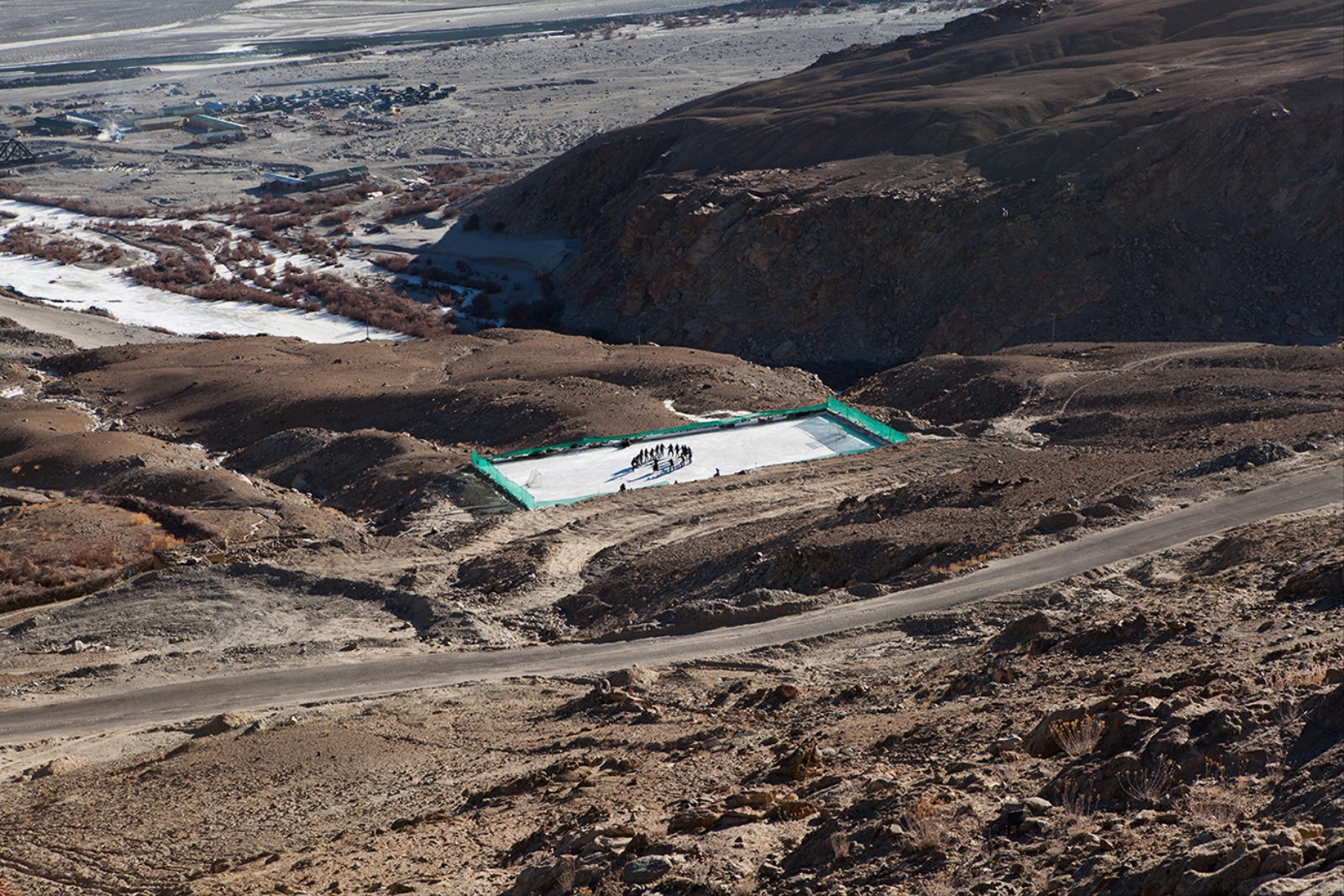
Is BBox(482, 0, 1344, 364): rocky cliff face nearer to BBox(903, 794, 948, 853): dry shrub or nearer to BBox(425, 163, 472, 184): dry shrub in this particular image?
BBox(425, 163, 472, 184): dry shrub

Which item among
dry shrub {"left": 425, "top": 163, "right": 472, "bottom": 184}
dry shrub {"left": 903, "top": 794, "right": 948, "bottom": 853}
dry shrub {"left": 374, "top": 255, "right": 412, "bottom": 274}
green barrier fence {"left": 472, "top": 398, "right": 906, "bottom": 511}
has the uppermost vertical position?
dry shrub {"left": 425, "top": 163, "right": 472, "bottom": 184}

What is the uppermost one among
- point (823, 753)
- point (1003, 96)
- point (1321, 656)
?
point (1003, 96)

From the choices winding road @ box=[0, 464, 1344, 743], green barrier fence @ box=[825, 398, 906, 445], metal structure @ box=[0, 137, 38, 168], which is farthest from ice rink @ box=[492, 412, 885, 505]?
metal structure @ box=[0, 137, 38, 168]

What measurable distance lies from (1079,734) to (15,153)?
10669 centimetres

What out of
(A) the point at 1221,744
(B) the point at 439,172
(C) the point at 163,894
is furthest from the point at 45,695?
(B) the point at 439,172

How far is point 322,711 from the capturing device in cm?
1789

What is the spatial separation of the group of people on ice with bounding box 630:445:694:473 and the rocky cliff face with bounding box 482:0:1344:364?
2018 cm

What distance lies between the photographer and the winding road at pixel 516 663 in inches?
726

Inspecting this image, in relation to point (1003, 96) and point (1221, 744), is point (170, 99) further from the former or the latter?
point (1221, 744)

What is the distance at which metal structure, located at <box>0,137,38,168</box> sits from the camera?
320 feet

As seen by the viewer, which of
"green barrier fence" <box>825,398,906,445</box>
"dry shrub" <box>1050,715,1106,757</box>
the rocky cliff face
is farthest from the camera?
the rocky cliff face

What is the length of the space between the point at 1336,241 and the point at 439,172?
2335 inches

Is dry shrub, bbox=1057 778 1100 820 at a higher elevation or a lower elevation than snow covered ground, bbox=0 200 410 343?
higher

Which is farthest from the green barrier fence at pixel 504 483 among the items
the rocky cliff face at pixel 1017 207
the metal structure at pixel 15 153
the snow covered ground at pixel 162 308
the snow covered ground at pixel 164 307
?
the metal structure at pixel 15 153
